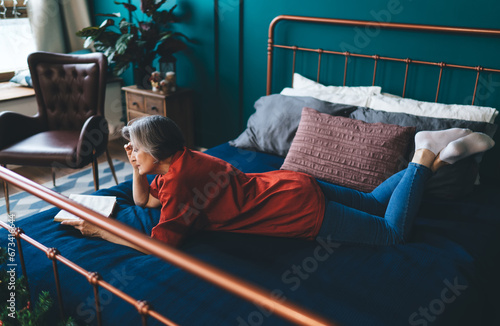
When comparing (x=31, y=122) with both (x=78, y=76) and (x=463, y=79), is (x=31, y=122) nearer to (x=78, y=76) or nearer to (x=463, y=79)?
(x=78, y=76)

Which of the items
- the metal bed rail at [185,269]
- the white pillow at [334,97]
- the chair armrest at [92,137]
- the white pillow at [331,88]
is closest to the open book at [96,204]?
the metal bed rail at [185,269]

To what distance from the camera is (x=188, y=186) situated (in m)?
1.49

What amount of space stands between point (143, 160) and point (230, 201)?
13.9 inches

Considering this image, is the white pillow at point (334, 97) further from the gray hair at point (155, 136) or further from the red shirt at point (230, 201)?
the gray hair at point (155, 136)

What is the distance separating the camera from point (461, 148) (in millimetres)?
1782

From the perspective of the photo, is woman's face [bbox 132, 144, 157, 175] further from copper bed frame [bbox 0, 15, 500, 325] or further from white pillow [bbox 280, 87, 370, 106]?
white pillow [bbox 280, 87, 370, 106]

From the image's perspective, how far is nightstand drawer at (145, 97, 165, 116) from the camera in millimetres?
3295

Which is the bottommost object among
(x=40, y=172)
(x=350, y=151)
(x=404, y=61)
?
(x=40, y=172)

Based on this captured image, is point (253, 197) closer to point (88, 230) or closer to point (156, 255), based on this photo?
point (88, 230)

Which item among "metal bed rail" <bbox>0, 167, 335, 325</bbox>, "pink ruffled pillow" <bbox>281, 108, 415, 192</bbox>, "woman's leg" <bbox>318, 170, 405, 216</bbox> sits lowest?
"woman's leg" <bbox>318, 170, 405, 216</bbox>

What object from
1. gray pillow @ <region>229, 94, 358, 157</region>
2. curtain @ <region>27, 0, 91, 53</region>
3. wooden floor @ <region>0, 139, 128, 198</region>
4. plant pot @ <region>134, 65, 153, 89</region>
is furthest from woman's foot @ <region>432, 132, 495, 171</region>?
curtain @ <region>27, 0, 91, 53</region>

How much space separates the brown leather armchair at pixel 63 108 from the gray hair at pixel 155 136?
4.34ft

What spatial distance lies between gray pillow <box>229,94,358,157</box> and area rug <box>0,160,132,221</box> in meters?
1.24

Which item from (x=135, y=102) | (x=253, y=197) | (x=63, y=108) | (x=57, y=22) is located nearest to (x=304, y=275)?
(x=253, y=197)
